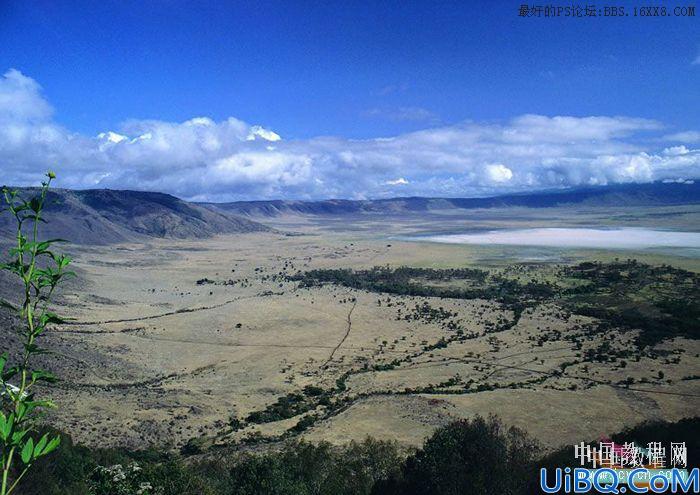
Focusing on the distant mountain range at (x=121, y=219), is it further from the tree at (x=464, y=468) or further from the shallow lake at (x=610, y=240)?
the tree at (x=464, y=468)

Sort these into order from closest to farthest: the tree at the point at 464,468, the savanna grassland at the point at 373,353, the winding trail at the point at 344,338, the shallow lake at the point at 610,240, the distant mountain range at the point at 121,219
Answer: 1. the tree at the point at 464,468
2. the savanna grassland at the point at 373,353
3. the winding trail at the point at 344,338
4. the shallow lake at the point at 610,240
5. the distant mountain range at the point at 121,219

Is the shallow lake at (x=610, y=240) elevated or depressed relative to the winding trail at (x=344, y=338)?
elevated

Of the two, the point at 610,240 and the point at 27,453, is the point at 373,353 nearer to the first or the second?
the point at 27,453

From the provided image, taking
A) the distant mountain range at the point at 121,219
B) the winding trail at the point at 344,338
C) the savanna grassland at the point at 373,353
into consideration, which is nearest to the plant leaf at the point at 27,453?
the savanna grassland at the point at 373,353

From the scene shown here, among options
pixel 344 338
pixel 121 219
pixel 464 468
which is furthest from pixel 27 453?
pixel 121 219

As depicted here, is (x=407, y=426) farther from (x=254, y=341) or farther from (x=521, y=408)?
(x=254, y=341)

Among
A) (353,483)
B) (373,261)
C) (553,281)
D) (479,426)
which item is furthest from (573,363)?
(373,261)

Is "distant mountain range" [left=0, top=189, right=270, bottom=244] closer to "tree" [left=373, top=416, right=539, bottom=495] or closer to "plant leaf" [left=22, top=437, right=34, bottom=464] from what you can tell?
"tree" [left=373, top=416, right=539, bottom=495]
